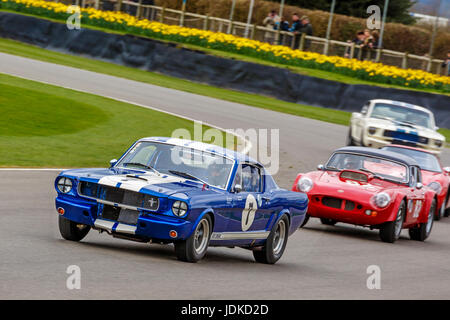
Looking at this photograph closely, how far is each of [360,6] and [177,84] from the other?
1024 inches

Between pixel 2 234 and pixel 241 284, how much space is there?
2.64 metres

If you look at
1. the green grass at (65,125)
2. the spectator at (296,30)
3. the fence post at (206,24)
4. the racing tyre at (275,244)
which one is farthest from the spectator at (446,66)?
the racing tyre at (275,244)

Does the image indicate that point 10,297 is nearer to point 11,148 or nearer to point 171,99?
point 11,148

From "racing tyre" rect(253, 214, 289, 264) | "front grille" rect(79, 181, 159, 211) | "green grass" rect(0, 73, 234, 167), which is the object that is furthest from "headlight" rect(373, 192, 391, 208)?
"green grass" rect(0, 73, 234, 167)

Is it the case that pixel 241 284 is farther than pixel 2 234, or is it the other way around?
pixel 2 234

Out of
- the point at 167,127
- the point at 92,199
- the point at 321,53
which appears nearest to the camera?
the point at 92,199

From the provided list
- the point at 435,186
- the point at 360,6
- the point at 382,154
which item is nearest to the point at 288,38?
the point at 360,6

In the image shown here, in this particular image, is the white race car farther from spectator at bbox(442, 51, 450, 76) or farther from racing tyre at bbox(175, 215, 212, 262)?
spectator at bbox(442, 51, 450, 76)

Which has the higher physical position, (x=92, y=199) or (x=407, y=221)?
(x=92, y=199)

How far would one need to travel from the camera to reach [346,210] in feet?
41.9

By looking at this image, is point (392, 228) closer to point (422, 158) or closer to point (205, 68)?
point (422, 158)

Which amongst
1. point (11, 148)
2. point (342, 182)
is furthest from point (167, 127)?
point (342, 182)

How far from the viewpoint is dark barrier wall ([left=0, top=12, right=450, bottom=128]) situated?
3172 cm

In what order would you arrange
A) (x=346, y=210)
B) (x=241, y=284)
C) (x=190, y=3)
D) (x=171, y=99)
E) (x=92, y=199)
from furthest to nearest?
(x=190, y=3) < (x=171, y=99) < (x=346, y=210) < (x=92, y=199) < (x=241, y=284)
